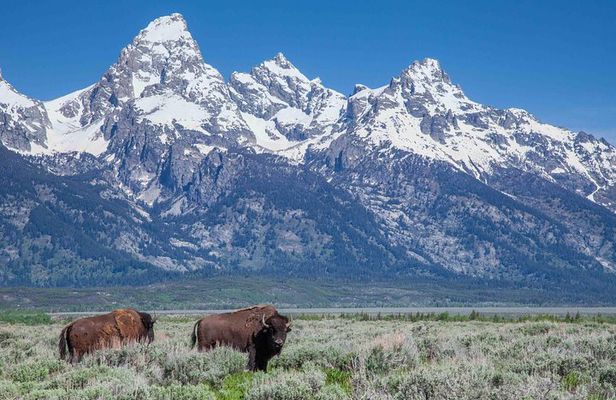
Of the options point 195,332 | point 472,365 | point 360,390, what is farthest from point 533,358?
point 195,332

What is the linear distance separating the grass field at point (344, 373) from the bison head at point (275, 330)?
2.20ft

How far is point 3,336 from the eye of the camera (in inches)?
1608

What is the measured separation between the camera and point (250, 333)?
2716 centimetres

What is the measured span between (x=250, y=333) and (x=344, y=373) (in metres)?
5.66

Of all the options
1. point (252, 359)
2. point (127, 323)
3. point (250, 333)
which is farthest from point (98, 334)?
point (252, 359)

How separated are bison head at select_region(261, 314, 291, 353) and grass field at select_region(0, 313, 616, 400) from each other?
0.67 meters

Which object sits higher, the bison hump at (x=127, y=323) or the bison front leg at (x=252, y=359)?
the bison hump at (x=127, y=323)

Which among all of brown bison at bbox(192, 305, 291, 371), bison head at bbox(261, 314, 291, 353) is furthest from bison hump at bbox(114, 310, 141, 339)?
bison head at bbox(261, 314, 291, 353)

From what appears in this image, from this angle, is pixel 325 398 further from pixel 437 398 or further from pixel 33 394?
pixel 33 394

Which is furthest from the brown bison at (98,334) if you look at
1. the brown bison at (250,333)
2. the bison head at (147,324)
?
the brown bison at (250,333)

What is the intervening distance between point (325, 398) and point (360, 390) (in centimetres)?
84

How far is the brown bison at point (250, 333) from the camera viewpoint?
25141 millimetres

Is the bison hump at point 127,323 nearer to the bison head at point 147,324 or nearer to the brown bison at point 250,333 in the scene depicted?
Answer: the bison head at point 147,324

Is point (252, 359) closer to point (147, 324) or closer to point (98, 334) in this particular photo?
point (98, 334)
